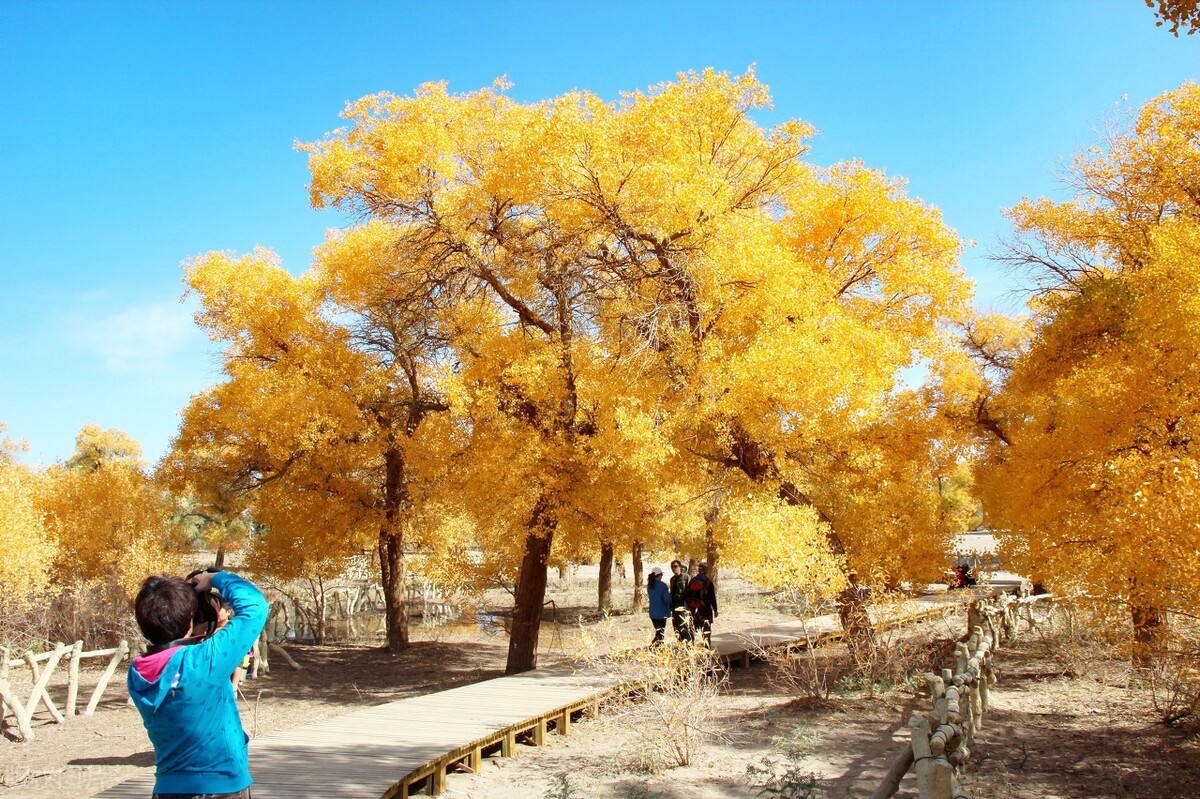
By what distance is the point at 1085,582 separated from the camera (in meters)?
7.78

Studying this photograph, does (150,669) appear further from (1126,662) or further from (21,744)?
(1126,662)

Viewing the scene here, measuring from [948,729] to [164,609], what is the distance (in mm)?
4643

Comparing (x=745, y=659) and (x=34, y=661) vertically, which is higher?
(x=34, y=661)

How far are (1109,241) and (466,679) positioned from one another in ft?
42.2

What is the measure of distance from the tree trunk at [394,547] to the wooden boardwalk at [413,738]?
20.7 ft

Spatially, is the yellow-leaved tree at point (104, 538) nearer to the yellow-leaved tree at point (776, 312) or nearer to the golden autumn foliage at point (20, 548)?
the golden autumn foliage at point (20, 548)

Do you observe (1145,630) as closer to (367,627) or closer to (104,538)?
(104,538)

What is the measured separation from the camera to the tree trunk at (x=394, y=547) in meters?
16.9

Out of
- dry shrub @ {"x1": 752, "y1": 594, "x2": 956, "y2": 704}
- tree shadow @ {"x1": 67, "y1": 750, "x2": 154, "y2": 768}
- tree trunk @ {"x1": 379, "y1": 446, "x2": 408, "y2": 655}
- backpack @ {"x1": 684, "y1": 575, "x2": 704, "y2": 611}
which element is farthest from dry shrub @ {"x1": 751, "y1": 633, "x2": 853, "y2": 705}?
tree trunk @ {"x1": 379, "y1": 446, "x2": 408, "y2": 655}

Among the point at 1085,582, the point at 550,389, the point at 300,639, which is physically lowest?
the point at 300,639

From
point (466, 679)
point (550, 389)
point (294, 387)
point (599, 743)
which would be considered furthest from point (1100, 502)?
point (294, 387)

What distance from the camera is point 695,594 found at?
1155 centimetres

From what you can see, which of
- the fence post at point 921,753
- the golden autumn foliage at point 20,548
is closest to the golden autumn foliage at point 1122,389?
the fence post at point 921,753

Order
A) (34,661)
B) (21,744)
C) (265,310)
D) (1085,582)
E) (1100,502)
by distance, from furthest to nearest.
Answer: (265,310) < (34,661) < (21,744) < (1100,502) < (1085,582)
